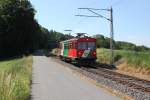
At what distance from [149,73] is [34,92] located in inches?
646

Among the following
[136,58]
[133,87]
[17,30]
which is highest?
[17,30]

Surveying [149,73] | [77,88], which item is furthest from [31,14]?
[77,88]

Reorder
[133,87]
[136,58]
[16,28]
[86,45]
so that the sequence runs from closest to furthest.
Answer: [133,87], [136,58], [86,45], [16,28]

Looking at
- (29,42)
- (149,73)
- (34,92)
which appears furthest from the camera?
(29,42)

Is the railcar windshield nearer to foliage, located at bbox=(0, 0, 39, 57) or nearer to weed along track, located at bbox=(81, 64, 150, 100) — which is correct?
weed along track, located at bbox=(81, 64, 150, 100)

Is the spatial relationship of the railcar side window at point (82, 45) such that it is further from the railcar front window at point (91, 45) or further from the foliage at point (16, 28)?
the foliage at point (16, 28)

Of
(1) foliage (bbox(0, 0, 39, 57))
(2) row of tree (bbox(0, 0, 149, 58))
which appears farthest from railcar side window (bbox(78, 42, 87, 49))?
(1) foliage (bbox(0, 0, 39, 57))

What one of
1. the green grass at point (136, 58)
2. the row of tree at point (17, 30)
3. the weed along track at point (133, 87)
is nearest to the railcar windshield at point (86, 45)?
the green grass at point (136, 58)

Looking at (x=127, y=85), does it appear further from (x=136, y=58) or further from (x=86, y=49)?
(x=86, y=49)

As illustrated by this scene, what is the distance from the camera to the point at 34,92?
1748 cm

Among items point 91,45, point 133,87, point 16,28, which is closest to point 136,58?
point 91,45

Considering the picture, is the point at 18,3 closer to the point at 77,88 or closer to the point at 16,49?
the point at 16,49

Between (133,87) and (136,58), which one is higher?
(136,58)

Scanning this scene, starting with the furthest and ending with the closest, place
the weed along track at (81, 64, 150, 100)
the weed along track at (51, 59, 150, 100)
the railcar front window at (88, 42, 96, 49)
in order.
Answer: the railcar front window at (88, 42, 96, 49), the weed along track at (51, 59, 150, 100), the weed along track at (81, 64, 150, 100)
